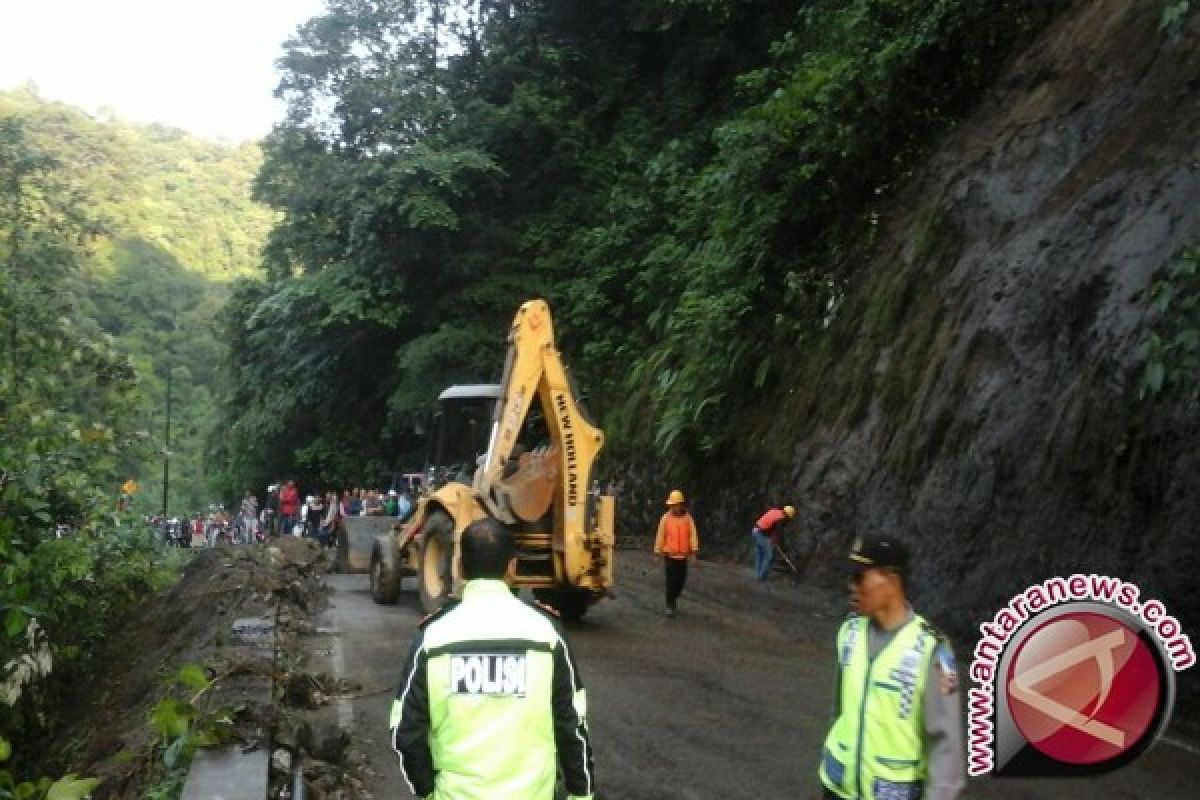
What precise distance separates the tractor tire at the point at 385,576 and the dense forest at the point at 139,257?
4.29 metres

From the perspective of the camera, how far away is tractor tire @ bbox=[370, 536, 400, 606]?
15492 millimetres

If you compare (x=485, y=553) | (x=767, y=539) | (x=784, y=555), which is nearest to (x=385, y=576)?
(x=767, y=539)

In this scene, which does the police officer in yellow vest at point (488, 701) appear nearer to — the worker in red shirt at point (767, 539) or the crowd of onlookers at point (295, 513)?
the worker in red shirt at point (767, 539)

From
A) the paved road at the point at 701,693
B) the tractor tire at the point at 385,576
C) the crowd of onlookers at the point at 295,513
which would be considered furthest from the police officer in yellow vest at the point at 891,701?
the crowd of onlookers at the point at 295,513

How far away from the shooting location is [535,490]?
12594 mm

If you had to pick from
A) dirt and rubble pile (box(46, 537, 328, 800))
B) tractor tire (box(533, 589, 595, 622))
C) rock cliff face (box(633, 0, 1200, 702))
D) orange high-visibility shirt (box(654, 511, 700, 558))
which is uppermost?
rock cliff face (box(633, 0, 1200, 702))

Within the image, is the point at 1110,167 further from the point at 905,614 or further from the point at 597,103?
the point at 597,103

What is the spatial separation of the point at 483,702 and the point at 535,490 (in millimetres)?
9044

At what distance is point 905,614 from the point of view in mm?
3996

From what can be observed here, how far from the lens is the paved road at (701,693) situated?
24.8 feet

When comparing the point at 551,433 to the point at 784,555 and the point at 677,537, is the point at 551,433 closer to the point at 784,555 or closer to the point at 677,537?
the point at 677,537

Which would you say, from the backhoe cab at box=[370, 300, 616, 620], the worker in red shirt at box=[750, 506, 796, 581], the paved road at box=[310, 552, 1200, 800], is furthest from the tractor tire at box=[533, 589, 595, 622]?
the worker in red shirt at box=[750, 506, 796, 581]

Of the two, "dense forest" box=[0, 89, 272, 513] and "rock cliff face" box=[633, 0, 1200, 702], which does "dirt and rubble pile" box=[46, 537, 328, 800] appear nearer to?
"dense forest" box=[0, 89, 272, 513]

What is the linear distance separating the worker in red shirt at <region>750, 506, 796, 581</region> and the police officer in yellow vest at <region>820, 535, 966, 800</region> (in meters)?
12.4
